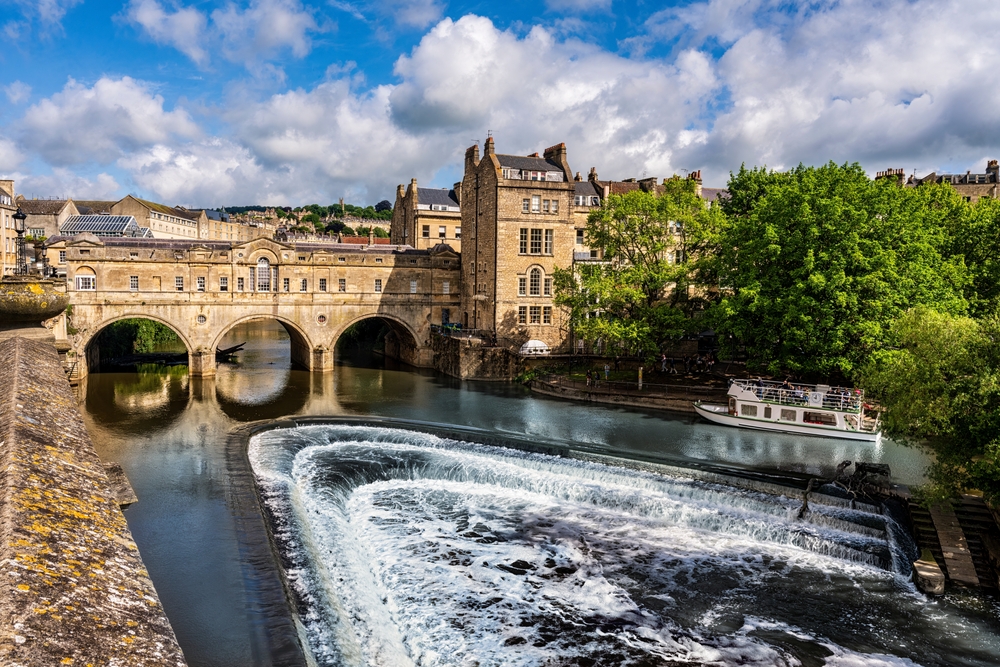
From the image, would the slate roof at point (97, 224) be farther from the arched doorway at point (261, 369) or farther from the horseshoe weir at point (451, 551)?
the horseshoe weir at point (451, 551)

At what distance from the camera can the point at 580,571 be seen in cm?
1781

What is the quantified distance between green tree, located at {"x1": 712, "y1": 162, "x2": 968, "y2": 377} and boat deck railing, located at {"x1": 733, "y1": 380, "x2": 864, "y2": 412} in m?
1.11

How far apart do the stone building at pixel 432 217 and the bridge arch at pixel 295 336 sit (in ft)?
58.5

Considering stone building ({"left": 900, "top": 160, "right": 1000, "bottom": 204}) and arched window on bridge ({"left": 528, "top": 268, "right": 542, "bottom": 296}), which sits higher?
stone building ({"left": 900, "top": 160, "right": 1000, "bottom": 204})

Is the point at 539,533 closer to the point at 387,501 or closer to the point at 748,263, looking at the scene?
the point at 387,501

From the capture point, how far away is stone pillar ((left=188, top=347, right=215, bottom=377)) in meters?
45.9

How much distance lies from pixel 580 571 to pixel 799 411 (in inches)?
713

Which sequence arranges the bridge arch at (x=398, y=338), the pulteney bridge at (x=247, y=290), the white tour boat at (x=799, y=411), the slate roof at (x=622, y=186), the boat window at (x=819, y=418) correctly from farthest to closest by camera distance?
the slate roof at (x=622, y=186) < the bridge arch at (x=398, y=338) < the pulteney bridge at (x=247, y=290) < the boat window at (x=819, y=418) < the white tour boat at (x=799, y=411)

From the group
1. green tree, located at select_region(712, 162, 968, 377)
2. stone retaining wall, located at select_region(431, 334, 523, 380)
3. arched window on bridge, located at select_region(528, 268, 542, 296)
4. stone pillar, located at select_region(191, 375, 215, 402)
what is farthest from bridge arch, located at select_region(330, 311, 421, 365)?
green tree, located at select_region(712, 162, 968, 377)

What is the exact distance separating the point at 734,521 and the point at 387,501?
10981mm

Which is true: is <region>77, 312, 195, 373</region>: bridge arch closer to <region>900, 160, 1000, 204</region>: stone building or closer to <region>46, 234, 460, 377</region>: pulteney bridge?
<region>46, 234, 460, 377</region>: pulteney bridge

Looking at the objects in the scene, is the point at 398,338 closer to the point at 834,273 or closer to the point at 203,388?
the point at 203,388

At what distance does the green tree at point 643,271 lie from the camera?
131ft

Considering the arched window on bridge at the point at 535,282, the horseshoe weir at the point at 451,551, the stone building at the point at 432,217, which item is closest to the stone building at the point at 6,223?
the stone building at the point at 432,217
